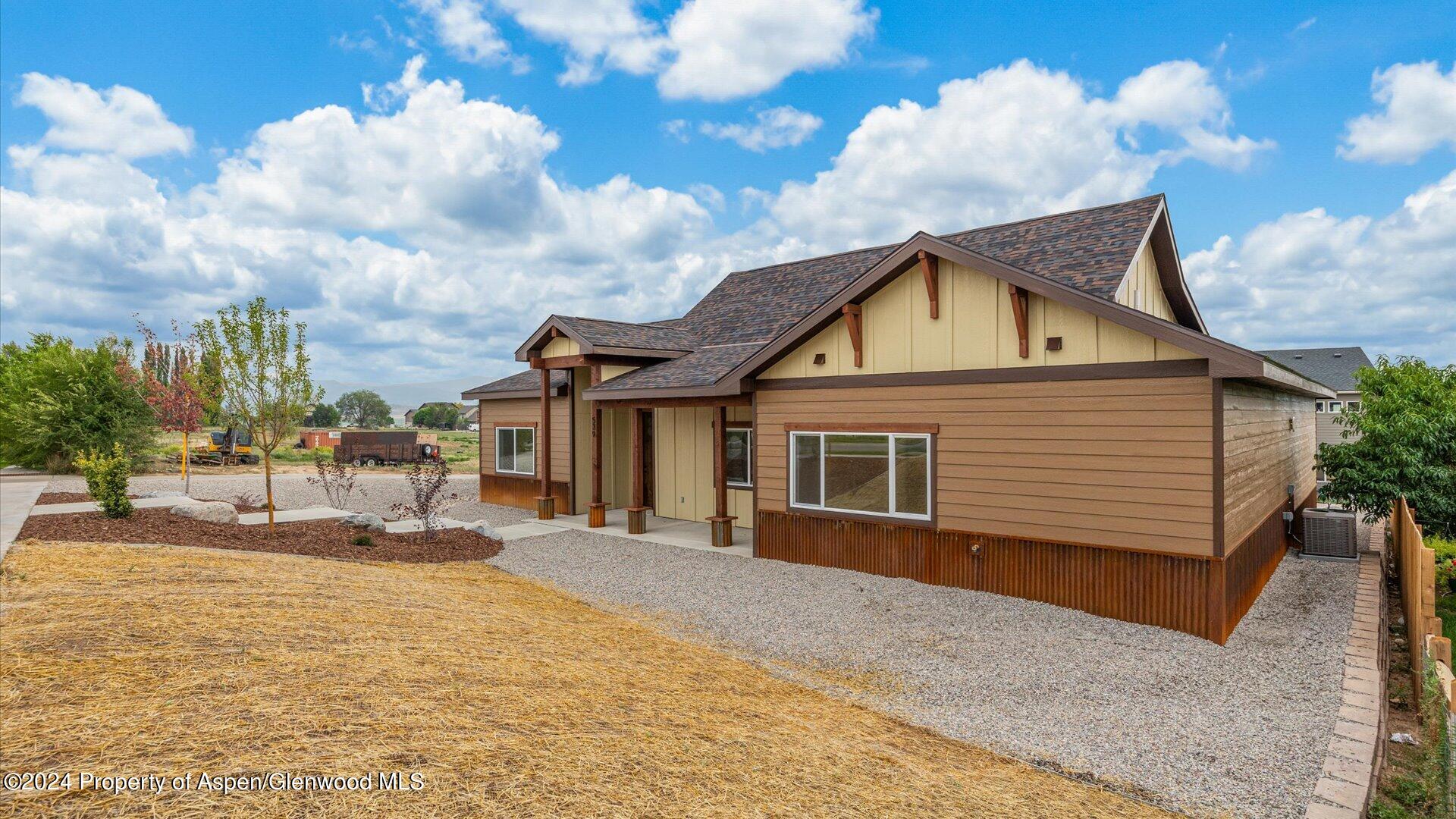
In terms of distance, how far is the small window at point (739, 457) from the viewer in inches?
512

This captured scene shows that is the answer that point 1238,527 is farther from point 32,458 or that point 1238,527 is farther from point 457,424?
point 457,424

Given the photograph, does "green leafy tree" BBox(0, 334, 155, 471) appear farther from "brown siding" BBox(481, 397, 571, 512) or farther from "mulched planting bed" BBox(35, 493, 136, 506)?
"brown siding" BBox(481, 397, 571, 512)

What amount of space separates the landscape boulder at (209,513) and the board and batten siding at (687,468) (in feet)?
25.4

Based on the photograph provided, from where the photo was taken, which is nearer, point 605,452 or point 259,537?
point 259,537

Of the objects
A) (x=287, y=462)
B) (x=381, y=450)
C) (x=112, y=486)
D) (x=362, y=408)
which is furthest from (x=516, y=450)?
(x=362, y=408)

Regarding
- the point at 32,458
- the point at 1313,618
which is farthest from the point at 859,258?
the point at 32,458

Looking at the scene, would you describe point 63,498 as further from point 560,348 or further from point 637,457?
point 637,457

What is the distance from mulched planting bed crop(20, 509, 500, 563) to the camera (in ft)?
27.8

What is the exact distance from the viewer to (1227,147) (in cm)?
1523

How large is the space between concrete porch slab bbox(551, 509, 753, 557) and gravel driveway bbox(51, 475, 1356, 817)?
1.04 meters

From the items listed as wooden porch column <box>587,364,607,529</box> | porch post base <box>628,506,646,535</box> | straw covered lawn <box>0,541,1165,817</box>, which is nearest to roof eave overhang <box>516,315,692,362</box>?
wooden porch column <box>587,364,607,529</box>

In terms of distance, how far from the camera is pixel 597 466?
13.9 m

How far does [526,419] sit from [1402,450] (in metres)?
17.1

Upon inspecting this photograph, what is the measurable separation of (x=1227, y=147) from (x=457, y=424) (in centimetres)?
9604
